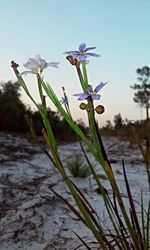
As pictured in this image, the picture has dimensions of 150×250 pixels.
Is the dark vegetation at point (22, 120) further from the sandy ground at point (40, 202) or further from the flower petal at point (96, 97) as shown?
the flower petal at point (96, 97)

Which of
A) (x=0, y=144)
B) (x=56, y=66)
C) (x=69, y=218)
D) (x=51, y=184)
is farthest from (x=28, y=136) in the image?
(x=56, y=66)

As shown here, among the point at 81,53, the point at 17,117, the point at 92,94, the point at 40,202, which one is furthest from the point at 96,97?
the point at 17,117

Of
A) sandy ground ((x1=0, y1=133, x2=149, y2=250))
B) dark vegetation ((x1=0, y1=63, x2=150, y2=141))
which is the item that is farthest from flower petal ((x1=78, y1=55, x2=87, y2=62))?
dark vegetation ((x1=0, y1=63, x2=150, y2=141))

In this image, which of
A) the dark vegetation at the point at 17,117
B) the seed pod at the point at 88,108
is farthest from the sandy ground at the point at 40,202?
the dark vegetation at the point at 17,117

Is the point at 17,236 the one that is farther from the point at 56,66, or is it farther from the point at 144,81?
the point at 144,81

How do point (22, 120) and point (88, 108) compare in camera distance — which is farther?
point (22, 120)

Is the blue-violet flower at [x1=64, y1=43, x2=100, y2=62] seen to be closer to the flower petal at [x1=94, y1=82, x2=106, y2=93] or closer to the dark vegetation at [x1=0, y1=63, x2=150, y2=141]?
the flower petal at [x1=94, y1=82, x2=106, y2=93]

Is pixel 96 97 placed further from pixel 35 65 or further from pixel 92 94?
pixel 35 65
